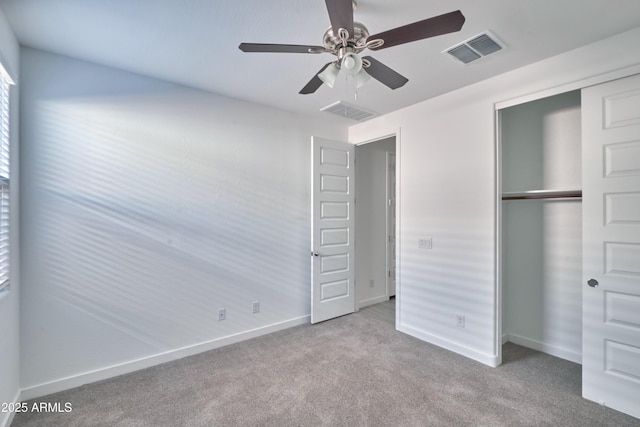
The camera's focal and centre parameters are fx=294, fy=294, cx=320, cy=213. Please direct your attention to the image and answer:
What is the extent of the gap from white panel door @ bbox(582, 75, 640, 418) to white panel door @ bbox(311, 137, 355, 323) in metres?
2.41

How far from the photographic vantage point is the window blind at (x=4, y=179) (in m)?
1.87

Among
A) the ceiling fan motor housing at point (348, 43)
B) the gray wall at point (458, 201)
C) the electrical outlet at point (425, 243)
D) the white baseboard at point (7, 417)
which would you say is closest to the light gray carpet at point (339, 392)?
the white baseboard at point (7, 417)

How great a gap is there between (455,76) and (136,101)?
9.40 ft

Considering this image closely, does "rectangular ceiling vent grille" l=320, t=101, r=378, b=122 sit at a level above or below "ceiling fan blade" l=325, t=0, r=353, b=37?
above

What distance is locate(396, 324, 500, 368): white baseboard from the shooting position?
268 cm

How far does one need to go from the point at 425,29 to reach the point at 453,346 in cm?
285

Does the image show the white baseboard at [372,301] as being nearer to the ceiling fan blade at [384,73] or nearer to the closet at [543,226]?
the closet at [543,226]

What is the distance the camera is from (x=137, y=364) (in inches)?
103

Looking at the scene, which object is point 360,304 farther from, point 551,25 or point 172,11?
point 172,11

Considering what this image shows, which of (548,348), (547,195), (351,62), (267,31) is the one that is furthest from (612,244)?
(267,31)

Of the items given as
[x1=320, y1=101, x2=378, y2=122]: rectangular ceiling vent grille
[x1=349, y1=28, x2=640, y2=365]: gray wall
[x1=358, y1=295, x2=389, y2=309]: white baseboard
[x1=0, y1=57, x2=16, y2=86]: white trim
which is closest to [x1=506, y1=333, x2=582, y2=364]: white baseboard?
[x1=349, y1=28, x2=640, y2=365]: gray wall

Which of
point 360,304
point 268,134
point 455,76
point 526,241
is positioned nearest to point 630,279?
point 526,241

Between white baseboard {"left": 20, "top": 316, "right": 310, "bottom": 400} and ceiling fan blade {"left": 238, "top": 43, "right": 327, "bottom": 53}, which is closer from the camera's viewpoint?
ceiling fan blade {"left": 238, "top": 43, "right": 327, "bottom": 53}

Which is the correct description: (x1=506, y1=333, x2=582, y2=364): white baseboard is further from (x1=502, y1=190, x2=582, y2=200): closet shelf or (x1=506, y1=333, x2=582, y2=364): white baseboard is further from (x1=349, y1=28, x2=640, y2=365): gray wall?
(x1=502, y1=190, x2=582, y2=200): closet shelf
